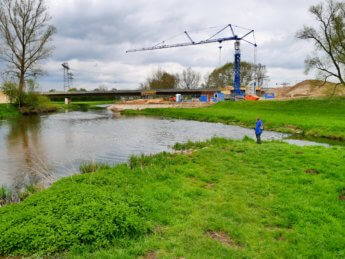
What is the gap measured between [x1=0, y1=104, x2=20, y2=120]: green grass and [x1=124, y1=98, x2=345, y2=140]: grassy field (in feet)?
81.0

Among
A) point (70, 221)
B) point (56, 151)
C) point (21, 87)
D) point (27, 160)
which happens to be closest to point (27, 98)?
point (21, 87)

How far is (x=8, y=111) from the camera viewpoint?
167ft

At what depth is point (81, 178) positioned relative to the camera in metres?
11.2

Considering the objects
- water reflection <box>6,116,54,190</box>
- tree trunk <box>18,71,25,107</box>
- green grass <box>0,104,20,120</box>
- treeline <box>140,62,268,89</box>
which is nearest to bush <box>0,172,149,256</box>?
water reflection <box>6,116,54,190</box>

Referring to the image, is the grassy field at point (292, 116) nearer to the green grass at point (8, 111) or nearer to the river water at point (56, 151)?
the river water at point (56, 151)

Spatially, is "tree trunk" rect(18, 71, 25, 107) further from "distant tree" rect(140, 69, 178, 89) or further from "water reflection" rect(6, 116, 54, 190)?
"distant tree" rect(140, 69, 178, 89)

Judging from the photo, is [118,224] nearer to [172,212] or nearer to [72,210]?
[72,210]

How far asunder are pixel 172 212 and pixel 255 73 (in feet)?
401

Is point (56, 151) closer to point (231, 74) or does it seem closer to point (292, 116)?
Answer: point (292, 116)

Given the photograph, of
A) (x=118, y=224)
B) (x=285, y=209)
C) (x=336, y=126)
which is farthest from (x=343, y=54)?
(x=118, y=224)

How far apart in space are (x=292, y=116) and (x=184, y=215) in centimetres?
3639

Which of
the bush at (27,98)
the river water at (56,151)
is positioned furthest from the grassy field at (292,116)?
the bush at (27,98)

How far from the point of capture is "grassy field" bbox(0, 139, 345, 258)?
6699mm

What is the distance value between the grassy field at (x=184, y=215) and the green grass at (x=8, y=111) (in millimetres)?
42024
